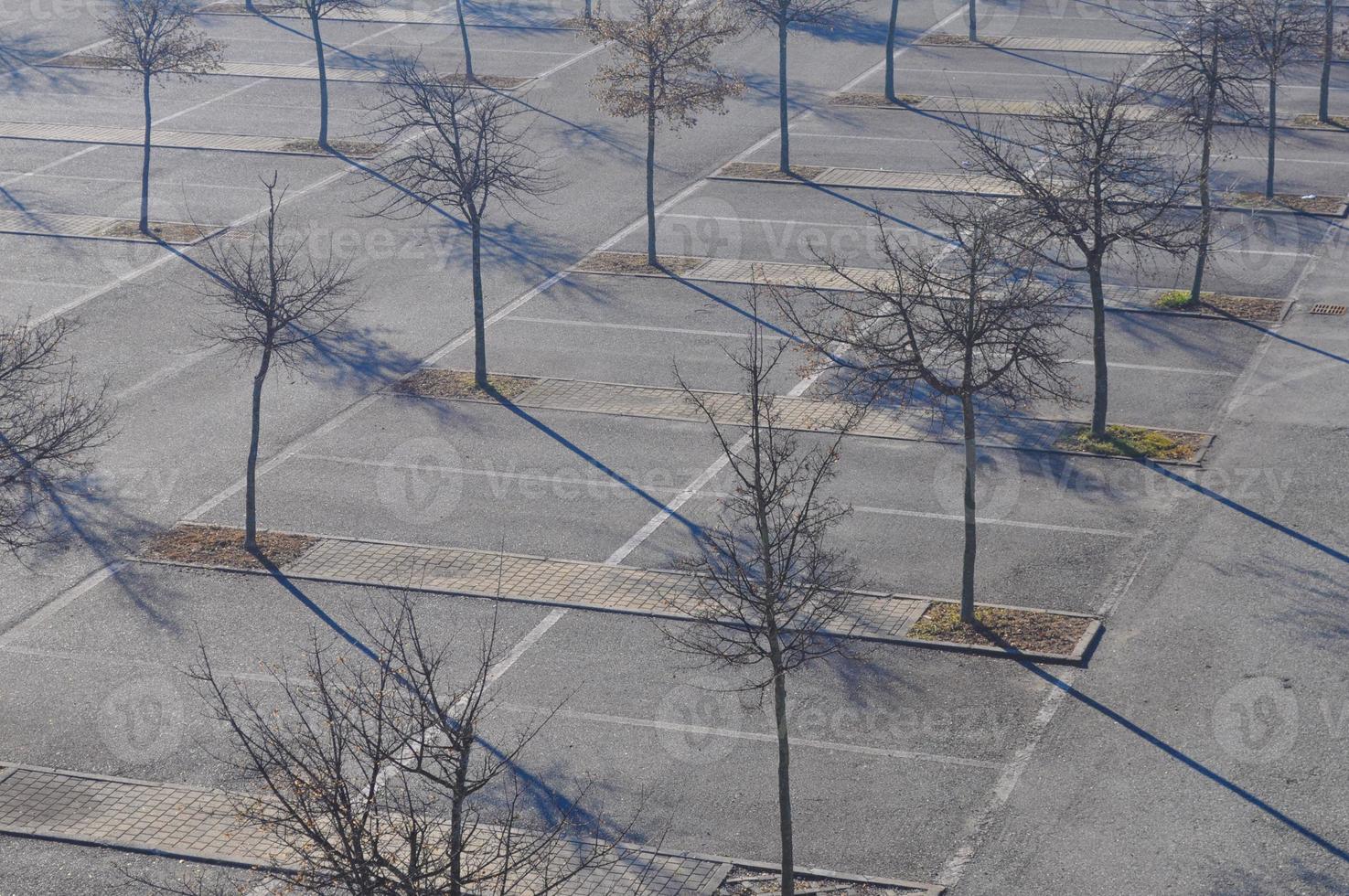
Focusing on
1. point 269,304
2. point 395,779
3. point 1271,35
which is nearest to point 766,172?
point 1271,35

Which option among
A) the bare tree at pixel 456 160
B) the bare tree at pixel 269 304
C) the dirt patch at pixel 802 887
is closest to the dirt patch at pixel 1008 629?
the dirt patch at pixel 802 887

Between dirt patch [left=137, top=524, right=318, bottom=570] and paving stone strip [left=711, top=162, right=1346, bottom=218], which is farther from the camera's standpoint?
paving stone strip [left=711, top=162, right=1346, bottom=218]

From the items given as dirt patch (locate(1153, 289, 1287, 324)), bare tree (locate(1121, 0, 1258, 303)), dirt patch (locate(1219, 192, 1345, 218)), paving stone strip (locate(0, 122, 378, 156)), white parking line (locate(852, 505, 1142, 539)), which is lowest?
white parking line (locate(852, 505, 1142, 539))

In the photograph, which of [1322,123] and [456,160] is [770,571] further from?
[1322,123]

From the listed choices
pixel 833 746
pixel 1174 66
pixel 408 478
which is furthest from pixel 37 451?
pixel 1174 66

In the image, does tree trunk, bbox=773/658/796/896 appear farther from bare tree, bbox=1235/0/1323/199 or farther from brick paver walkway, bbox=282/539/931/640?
bare tree, bbox=1235/0/1323/199

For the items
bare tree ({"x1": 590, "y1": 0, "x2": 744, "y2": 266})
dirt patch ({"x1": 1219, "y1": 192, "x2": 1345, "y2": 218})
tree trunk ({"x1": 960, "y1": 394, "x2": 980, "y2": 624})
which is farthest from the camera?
dirt patch ({"x1": 1219, "y1": 192, "x2": 1345, "y2": 218})

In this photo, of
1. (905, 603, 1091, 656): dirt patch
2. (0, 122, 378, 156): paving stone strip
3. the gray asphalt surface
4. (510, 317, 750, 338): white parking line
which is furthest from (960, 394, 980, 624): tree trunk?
(0, 122, 378, 156): paving stone strip
